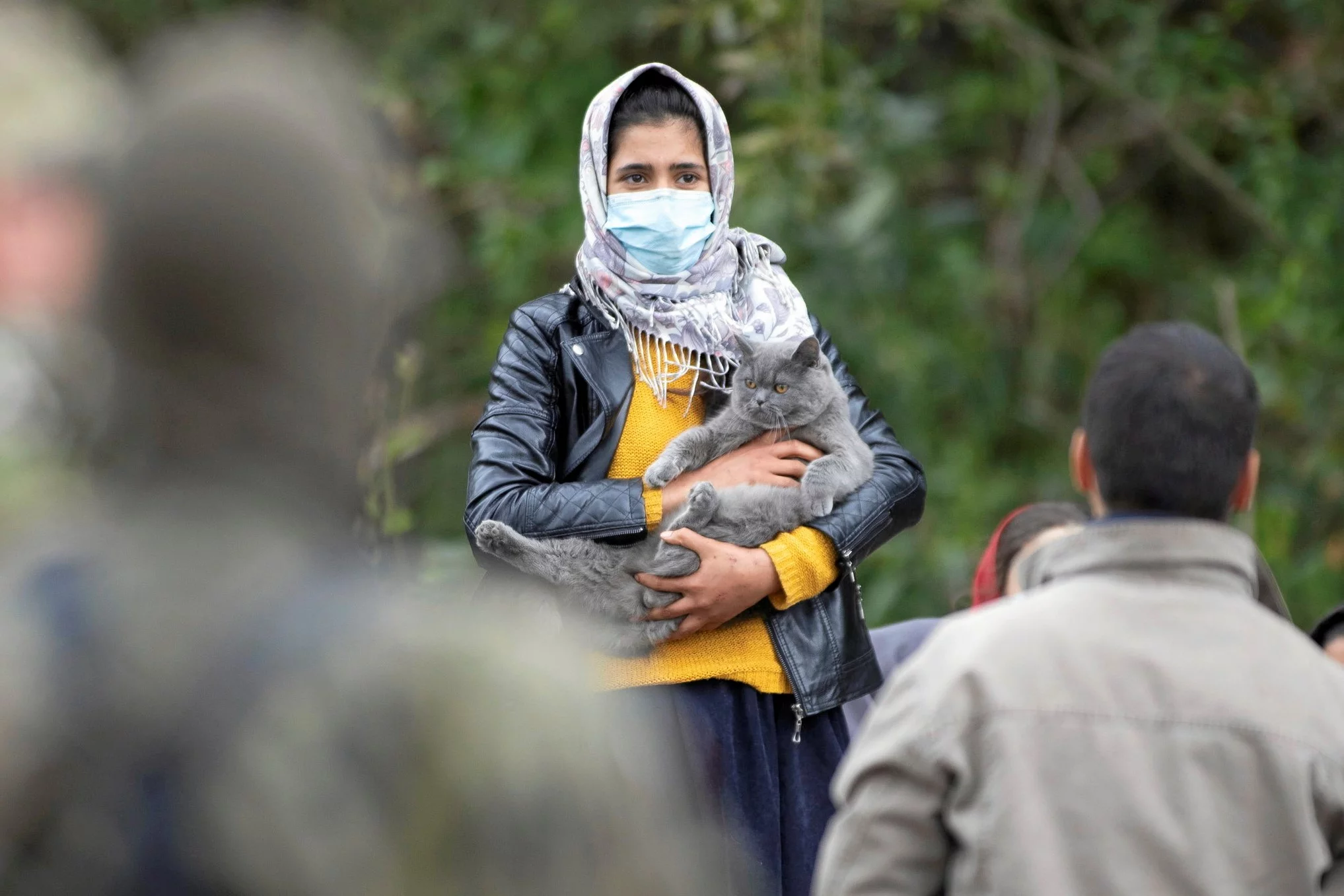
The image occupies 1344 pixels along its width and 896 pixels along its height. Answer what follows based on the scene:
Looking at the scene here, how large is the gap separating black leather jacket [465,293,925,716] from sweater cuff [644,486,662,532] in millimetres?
14

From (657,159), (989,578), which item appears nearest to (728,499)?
(657,159)

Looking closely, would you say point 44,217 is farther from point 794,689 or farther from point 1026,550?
point 1026,550

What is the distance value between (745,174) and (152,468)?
4.54 meters

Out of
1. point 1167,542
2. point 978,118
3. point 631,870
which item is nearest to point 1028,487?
point 978,118

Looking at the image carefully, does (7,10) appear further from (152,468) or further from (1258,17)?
(1258,17)

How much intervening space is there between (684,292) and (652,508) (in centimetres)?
42

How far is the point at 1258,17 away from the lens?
6.91 metres

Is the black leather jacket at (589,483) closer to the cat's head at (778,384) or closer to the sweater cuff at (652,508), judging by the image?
the sweater cuff at (652,508)

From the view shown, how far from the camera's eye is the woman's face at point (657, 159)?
8.66ft

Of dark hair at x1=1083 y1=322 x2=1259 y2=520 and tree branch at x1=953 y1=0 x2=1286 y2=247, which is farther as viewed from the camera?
tree branch at x1=953 y1=0 x2=1286 y2=247

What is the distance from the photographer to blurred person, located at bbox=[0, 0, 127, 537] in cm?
118

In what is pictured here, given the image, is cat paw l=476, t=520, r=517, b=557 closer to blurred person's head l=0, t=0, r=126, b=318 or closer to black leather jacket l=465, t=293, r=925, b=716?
black leather jacket l=465, t=293, r=925, b=716

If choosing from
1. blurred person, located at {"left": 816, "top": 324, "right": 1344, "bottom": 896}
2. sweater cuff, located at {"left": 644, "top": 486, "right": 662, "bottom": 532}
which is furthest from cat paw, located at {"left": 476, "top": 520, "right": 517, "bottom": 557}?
blurred person, located at {"left": 816, "top": 324, "right": 1344, "bottom": 896}

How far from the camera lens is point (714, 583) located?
7.89 feet
